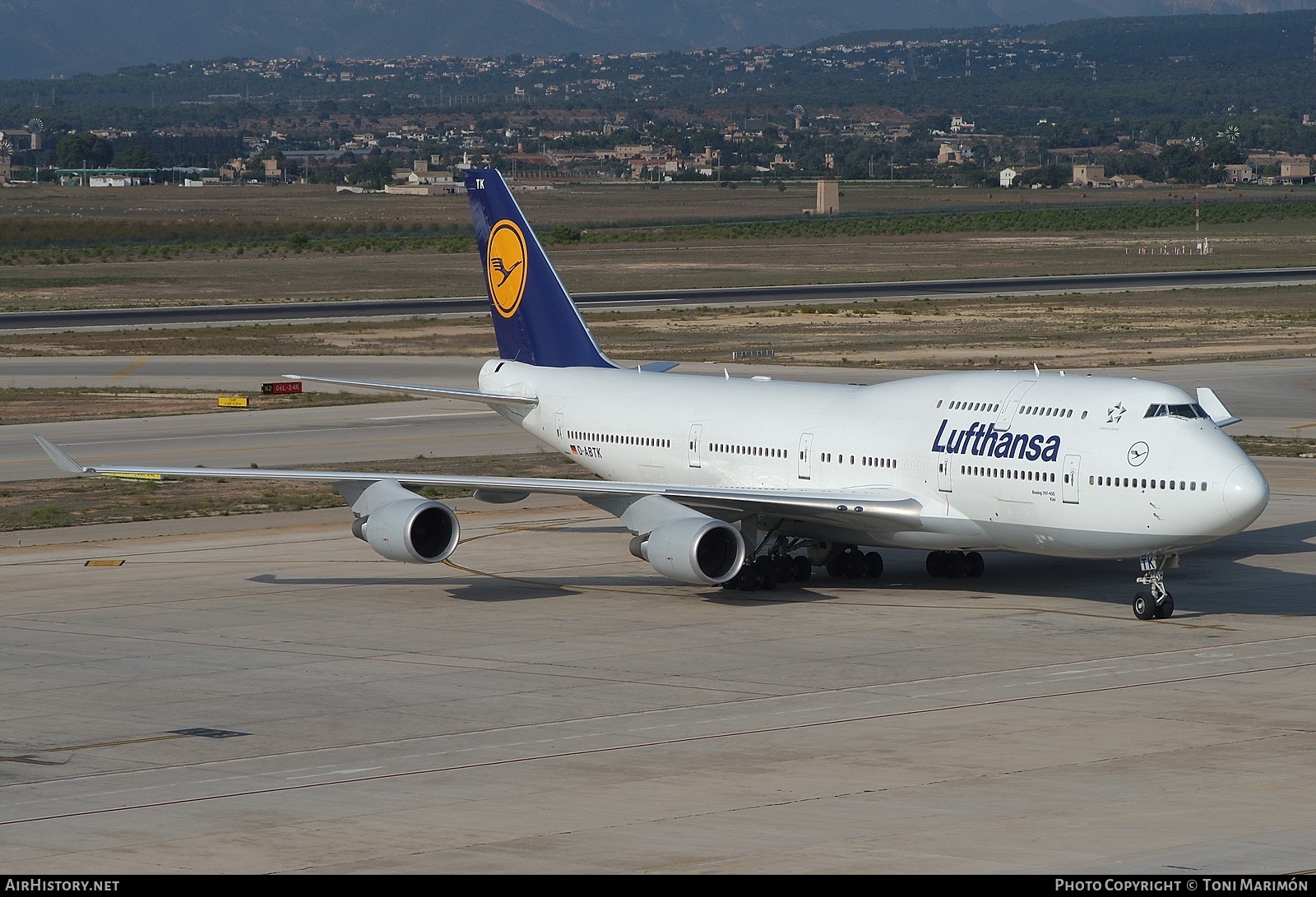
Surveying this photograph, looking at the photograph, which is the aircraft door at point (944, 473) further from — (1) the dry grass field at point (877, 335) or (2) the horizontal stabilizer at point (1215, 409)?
(1) the dry grass field at point (877, 335)

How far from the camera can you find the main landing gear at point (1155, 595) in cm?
3497

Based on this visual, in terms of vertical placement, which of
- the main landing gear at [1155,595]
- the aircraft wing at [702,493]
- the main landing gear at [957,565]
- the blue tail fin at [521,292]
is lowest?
the main landing gear at [957,565]

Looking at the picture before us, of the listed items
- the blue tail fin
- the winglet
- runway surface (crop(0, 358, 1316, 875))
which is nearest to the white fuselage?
runway surface (crop(0, 358, 1316, 875))

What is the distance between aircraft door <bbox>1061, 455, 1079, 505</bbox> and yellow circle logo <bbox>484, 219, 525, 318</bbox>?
1770cm

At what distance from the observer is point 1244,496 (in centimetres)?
3216

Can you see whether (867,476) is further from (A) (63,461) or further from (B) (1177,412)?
(A) (63,461)

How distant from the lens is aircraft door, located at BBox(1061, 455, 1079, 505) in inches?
1341

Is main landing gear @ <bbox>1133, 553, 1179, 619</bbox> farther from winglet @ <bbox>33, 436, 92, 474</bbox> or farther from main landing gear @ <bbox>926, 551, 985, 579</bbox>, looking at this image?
winglet @ <bbox>33, 436, 92, 474</bbox>

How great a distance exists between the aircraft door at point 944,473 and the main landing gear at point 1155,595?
4029 mm

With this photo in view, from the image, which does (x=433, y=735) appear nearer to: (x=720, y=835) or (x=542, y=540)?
(x=720, y=835)

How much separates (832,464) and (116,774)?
1822 centimetres

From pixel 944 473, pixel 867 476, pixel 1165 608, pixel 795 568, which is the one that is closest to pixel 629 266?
pixel 795 568

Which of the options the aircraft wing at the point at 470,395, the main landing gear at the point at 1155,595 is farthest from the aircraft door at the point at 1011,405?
the aircraft wing at the point at 470,395

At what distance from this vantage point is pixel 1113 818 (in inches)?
847
